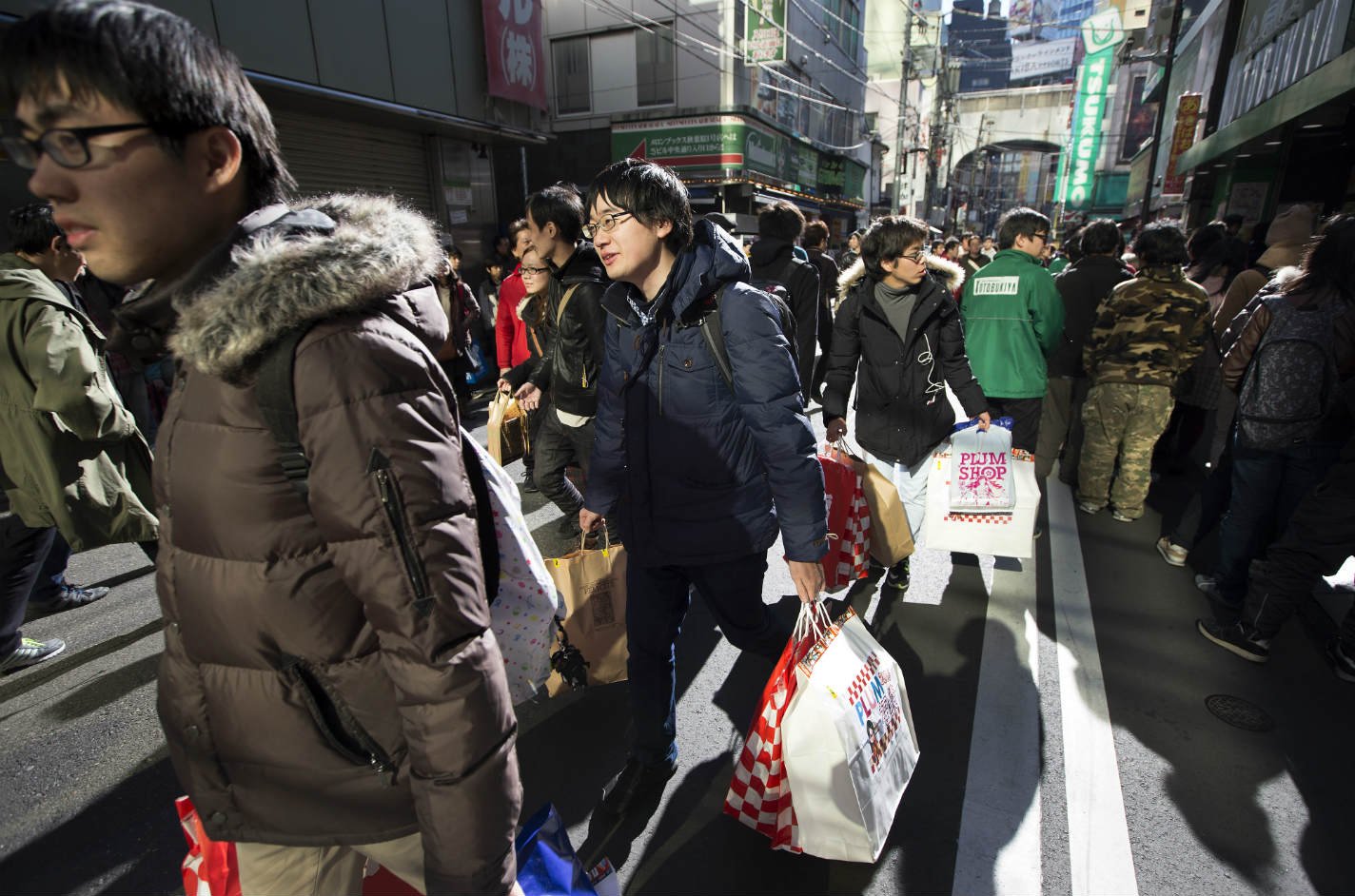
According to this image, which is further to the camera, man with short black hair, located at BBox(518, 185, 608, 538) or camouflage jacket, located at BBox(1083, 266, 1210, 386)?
camouflage jacket, located at BBox(1083, 266, 1210, 386)

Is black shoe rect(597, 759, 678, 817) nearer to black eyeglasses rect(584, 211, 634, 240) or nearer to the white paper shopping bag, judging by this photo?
the white paper shopping bag

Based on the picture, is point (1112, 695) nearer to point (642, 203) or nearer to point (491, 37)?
point (642, 203)

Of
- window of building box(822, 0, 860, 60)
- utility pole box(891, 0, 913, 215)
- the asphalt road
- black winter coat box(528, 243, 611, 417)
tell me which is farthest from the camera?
utility pole box(891, 0, 913, 215)

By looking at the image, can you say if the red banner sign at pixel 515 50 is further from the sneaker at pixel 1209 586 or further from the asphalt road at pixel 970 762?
the sneaker at pixel 1209 586

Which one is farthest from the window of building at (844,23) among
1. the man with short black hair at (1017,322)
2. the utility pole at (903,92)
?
the man with short black hair at (1017,322)

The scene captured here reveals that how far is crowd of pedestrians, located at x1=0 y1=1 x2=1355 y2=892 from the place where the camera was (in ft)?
3.40

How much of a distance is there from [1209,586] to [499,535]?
412cm

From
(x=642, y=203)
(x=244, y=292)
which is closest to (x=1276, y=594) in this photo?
(x=642, y=203)

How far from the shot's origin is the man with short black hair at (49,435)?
306 centimetres

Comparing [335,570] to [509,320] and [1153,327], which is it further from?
[1153,327]

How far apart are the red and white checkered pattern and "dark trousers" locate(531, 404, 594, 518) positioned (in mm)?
2116

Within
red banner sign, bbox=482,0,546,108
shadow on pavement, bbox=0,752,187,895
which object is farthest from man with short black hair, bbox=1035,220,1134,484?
red banner sign, bbox=482,0,546,108

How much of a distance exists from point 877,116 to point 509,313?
47656 millimetres

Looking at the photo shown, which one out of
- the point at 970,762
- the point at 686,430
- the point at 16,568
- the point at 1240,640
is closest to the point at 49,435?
the point at 16,568
